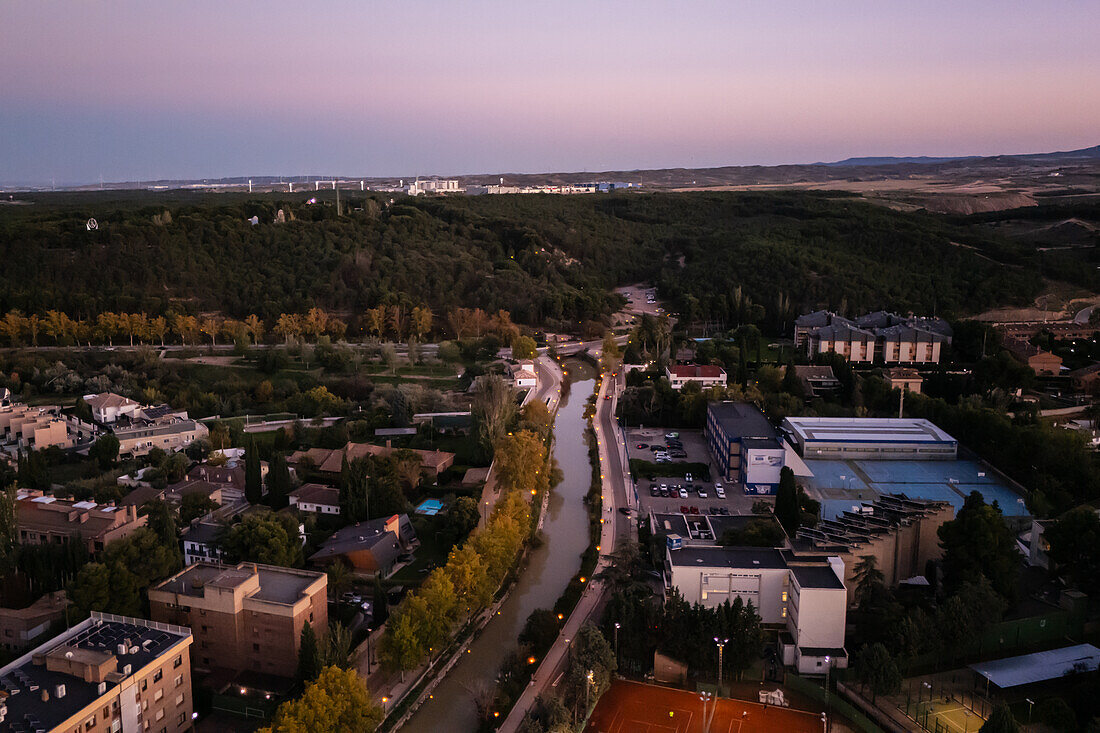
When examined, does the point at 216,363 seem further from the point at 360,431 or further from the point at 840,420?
the point at 840,420

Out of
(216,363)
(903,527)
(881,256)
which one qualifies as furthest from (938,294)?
(216,363)

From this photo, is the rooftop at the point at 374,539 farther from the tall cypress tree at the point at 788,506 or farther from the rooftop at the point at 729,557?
the tall cypress tree at the point at 788,506

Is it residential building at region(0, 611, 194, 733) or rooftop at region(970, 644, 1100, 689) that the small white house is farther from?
rooftop at region(970, 644, 1100, 689)

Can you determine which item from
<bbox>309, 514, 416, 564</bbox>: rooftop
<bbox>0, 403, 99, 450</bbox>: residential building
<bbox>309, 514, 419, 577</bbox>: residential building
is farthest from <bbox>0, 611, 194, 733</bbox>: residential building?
<bbox>0, 403, 99, 450</bbox>: residential building

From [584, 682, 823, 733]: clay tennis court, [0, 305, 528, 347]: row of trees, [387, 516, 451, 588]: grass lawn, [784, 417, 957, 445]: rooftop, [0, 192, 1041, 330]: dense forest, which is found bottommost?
[584, 682, 823, 733]: clay tennis court

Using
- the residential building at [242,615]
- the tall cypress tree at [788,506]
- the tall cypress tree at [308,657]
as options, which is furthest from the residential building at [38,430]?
the tall cypress tree at [788,506]

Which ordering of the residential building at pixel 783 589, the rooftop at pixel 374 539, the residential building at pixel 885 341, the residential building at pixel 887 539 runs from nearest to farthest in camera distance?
the residential building at pixel 783 589 < the residential building at pixel 887 539 < the rooftop at pixel 374 539 < the residential building at pixel 885 341
